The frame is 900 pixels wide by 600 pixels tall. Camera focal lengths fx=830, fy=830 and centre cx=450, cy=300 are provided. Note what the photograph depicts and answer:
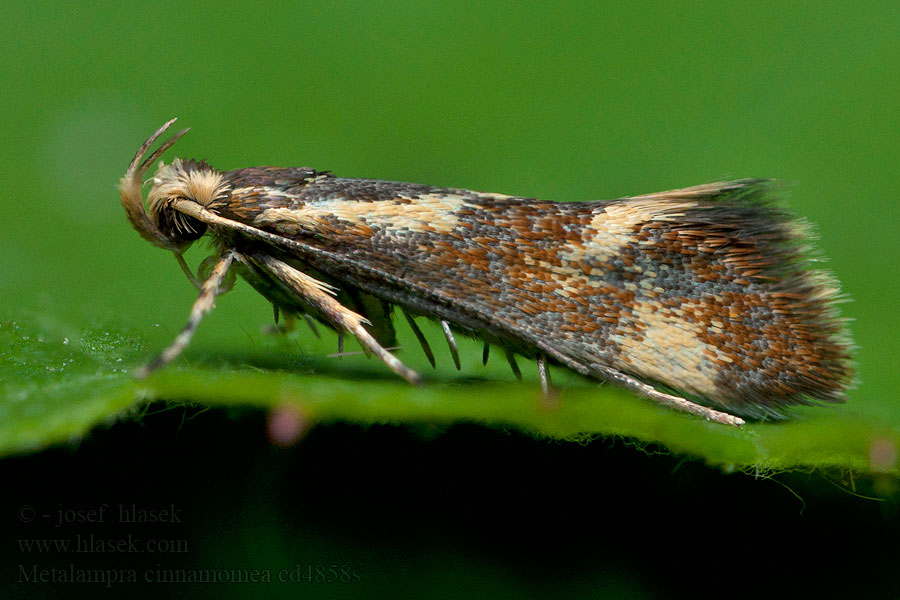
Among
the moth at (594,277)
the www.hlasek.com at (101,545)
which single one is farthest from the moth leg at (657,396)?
the www.hlasek.com at (101,545)

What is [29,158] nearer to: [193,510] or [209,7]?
[209,7]

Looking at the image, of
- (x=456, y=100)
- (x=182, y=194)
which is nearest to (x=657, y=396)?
(x=182, y=194)

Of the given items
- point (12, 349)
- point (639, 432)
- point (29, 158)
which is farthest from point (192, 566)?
point (29, 158)

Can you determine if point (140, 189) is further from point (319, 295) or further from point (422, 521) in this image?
point (422, 521)

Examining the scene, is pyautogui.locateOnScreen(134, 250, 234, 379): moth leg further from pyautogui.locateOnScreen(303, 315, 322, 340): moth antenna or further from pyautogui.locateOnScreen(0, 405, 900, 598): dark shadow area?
pyautogui.locateOnScreen(303, 315, 322, 340): moth antenna

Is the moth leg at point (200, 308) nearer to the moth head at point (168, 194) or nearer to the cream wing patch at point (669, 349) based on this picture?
the moth head at point (168, 194)
